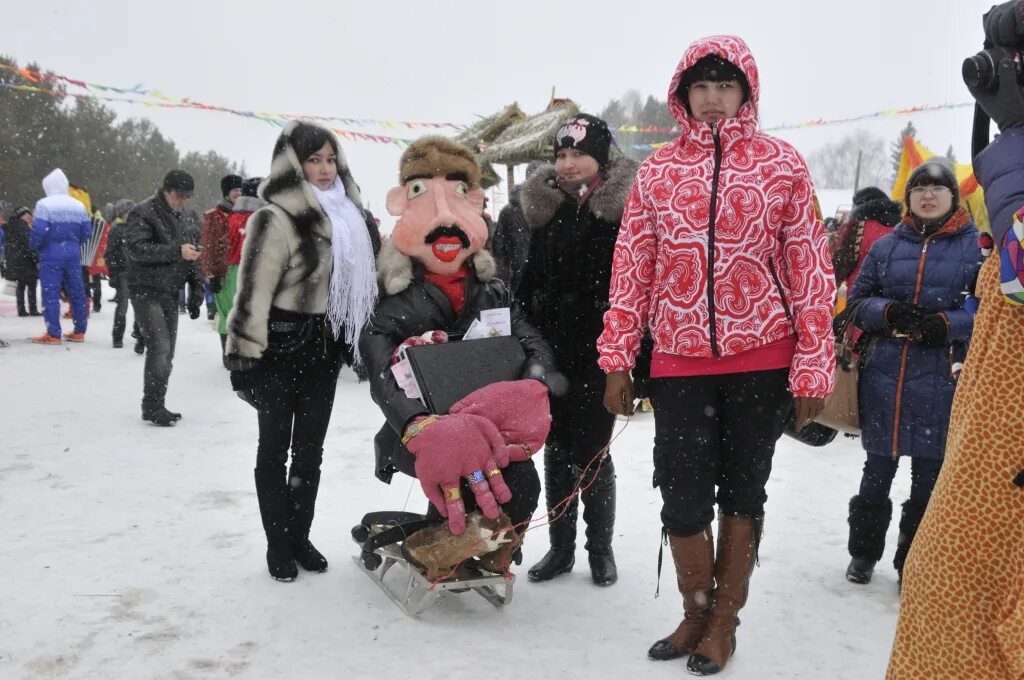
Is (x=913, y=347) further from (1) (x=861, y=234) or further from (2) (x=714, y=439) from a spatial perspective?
(1) (x=861, y=234)

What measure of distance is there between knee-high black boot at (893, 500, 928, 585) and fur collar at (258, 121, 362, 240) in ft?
9.18

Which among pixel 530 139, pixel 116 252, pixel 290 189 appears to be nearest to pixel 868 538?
pixel 290 189

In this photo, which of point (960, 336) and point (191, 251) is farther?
point (191, 251)

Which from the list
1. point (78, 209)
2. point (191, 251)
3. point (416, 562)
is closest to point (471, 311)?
point (416, 562)

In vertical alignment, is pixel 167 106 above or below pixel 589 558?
above

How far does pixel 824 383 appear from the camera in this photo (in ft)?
8.84

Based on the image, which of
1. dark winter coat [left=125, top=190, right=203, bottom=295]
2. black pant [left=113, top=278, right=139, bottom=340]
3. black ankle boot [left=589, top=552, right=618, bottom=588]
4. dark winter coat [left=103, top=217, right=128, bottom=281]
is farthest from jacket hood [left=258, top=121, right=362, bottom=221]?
dark winter coat [left=103, top=217, right=128, bottom=281]

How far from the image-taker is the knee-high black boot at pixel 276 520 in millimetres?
3590

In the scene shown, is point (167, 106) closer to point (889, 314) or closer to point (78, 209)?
point (78, 209)

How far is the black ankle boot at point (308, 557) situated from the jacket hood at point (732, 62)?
2.36 metres

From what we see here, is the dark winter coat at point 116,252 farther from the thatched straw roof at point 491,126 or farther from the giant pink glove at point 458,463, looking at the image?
the giant pink glove at point 458,463

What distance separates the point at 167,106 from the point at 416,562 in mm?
11769

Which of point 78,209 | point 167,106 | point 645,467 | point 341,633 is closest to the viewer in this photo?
point 341,633

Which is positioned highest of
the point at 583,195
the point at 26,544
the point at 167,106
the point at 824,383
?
the point at 167,106
